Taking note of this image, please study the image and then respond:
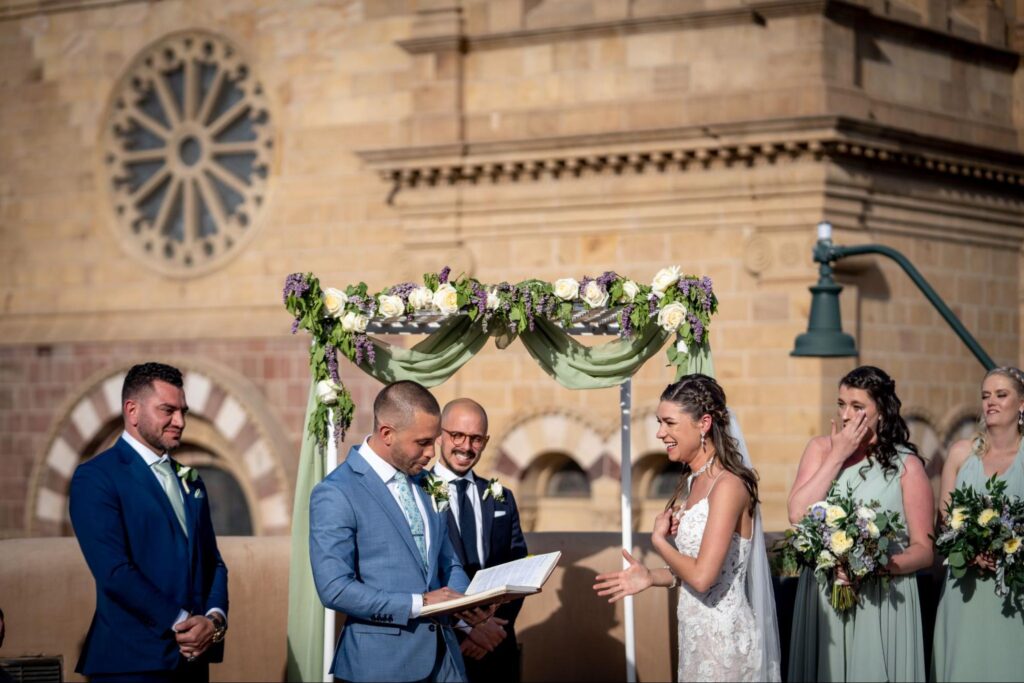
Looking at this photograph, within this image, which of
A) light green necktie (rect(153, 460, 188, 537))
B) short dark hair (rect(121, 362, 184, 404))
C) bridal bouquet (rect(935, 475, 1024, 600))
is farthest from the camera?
bridal bouquet (rect(935, 475, 1024, 600))

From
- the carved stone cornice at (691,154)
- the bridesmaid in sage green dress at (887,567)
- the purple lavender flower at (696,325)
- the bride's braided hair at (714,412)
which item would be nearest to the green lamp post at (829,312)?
the carved stone cornice at (691,154)

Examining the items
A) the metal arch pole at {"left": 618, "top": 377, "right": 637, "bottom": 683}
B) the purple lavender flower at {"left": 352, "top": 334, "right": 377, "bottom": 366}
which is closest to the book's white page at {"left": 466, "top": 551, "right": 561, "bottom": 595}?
the metal arch pole at {"left": 618, "top": 377, "right": 637, "bottom": 683}

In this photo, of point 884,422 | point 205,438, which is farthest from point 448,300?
point 205,438

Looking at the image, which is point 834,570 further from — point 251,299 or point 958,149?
point 251,299

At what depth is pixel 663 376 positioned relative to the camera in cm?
1670

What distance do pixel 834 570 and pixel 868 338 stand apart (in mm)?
8821

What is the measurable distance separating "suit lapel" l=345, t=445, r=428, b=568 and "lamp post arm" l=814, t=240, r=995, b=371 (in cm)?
604

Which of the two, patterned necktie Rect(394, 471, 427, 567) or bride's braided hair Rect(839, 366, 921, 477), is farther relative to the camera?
bride's braided hair Rect(839, 366, 921, 477)

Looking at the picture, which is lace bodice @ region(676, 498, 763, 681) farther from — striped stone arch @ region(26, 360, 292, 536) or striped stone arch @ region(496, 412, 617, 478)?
striped stone arch @ region(26, 360, 292, 536)

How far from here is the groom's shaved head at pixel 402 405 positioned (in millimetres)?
6848

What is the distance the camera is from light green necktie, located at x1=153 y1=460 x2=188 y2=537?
24.8 ft

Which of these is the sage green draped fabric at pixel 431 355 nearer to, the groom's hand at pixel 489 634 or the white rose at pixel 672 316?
the white rose at pixel 672 316

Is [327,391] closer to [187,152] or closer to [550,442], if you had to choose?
[550,442]

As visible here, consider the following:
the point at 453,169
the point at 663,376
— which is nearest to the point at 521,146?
the point at 453,169
